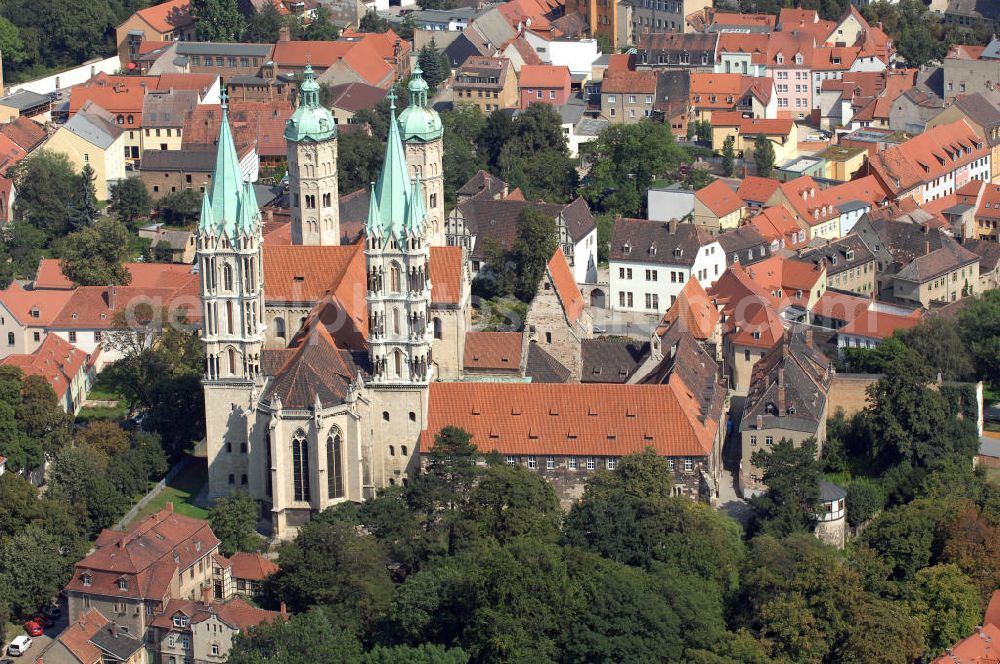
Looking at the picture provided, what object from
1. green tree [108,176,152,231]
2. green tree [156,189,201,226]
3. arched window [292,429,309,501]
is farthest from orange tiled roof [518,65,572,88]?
arched window [292,429,309,501]

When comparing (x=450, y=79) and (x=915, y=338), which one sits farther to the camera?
(x=450, y=79)

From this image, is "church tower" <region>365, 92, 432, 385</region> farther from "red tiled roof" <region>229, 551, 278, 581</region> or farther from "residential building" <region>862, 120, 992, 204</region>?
"residential building" <region>862, 120, 992, 204</region>

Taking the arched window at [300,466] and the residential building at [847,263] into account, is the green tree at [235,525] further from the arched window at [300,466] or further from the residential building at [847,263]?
Result: the residential building at [847,263]

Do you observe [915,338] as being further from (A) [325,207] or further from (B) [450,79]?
(B) [450,79]

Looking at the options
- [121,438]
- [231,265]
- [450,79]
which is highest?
[450,79]

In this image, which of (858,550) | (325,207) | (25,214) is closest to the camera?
→ (858,550)

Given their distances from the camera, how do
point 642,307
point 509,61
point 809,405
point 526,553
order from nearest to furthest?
1. point 526,553
2. point 809,405
3. point 642,307
4. point 509,61

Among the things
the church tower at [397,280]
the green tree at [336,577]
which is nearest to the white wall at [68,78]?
the church tower at [397,280]

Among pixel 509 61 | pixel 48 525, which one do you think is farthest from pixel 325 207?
pixel 509 61

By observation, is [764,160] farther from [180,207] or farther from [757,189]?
[180,207]
